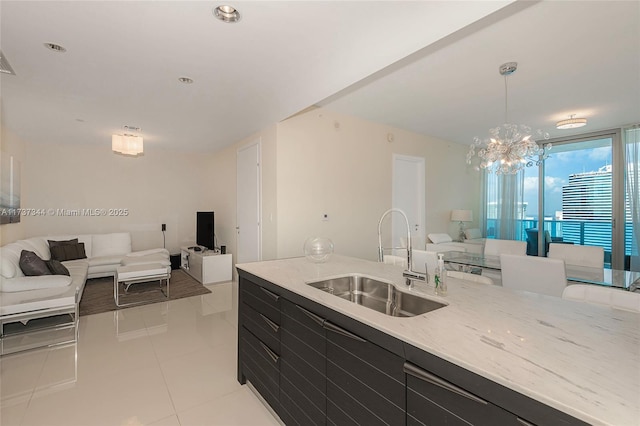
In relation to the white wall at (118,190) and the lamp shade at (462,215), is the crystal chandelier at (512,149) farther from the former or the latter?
the white wall at (118,190)

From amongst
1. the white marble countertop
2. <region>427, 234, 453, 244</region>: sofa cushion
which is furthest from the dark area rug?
<region>427, 234, 453, 244</region>: sofa cushion

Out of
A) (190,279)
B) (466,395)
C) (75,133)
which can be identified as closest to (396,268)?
(466,395)

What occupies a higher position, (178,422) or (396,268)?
(396,268)

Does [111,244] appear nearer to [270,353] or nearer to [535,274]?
[270,353]

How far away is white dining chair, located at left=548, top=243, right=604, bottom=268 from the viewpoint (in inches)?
124

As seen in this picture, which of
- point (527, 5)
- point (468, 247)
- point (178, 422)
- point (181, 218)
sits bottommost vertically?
point (178, 422)

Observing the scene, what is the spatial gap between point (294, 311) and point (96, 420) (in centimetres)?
153

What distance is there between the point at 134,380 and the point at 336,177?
3.29m

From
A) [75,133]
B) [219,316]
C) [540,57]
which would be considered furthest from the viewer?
[75,133]

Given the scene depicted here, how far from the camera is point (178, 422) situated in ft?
6.10

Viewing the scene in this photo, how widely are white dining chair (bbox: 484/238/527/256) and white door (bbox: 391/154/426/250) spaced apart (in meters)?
1.25

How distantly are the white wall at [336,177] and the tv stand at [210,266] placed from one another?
1.88 m

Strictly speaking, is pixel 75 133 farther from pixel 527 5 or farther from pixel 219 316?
pixel 527 5

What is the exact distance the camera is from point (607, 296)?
150cm
